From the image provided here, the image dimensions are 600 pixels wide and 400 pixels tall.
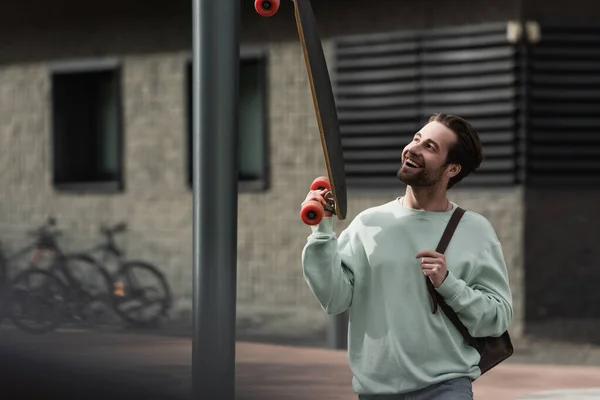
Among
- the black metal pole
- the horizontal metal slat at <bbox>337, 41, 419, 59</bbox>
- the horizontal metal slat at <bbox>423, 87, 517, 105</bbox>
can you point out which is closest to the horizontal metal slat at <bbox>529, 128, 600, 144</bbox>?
the horizontal metal slat at <bbox>423, 87, 517, 105</bbox>

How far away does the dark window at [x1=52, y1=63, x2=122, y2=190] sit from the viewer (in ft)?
48.7

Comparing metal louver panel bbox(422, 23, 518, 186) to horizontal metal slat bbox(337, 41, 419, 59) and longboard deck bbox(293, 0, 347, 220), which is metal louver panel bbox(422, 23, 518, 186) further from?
longboard deck bbox(293, 0, 347, 220)

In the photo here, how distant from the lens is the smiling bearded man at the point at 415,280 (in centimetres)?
303

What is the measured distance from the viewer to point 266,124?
1313 centimetres

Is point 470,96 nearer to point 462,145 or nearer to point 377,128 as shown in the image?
point 377,128

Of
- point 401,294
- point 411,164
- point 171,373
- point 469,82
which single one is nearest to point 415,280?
point 401,294

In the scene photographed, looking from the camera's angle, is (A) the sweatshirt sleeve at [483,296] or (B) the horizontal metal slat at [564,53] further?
(B) the horizontal metal slat at [564,53]

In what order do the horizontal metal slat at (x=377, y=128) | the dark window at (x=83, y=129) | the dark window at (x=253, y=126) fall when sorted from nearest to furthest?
the horizontal metal slat at (x=377, y=128) < the dark window at (x=253, y=126) < the dark window at (x=83, y=129)

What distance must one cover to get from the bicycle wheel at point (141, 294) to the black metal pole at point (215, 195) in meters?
8.57

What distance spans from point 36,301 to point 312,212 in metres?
9.04

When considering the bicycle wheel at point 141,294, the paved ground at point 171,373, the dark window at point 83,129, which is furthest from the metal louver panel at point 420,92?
the dark window at point 83,129

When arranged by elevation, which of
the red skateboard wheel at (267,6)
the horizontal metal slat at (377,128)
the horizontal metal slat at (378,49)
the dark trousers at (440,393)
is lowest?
the dark trousers at (440,393)

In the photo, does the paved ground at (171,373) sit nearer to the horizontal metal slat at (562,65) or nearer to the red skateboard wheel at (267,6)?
the horizontal metal slat at (562,65)

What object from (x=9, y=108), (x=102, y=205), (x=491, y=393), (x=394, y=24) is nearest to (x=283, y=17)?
(x=394, y=24)
